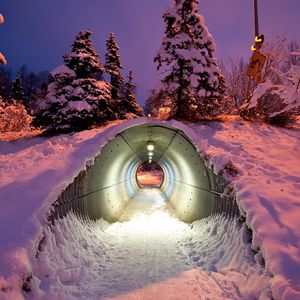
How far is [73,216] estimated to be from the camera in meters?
8.08

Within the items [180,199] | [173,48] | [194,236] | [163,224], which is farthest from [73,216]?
[173,48]

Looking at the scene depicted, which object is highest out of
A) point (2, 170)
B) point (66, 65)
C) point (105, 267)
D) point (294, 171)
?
point (66, 65)

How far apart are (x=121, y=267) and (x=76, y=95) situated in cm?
1117

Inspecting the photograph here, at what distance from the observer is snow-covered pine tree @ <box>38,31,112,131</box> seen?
630 inches

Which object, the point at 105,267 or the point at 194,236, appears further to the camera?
the point at 194,236

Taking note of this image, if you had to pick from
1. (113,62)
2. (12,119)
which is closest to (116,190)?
(12,119)

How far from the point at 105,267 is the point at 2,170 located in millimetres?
4126

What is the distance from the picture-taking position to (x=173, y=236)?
9609 mm

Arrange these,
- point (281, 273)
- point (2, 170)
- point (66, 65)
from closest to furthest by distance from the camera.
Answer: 1. point (281, 273)
2. point (2, 170)
3. point (66, 65)

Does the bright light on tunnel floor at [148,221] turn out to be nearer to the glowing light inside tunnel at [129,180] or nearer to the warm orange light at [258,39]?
the glowing light inside tunnel at [129,180]

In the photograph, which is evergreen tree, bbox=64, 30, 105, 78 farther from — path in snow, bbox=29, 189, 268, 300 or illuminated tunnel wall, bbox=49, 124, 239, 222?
path in snow, bbox=29, 189, 268, 300

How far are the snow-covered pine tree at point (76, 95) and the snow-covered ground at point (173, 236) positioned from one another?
5.15 m

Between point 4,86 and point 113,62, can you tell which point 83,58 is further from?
point 4,86

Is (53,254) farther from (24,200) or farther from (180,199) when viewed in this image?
(180,199)
